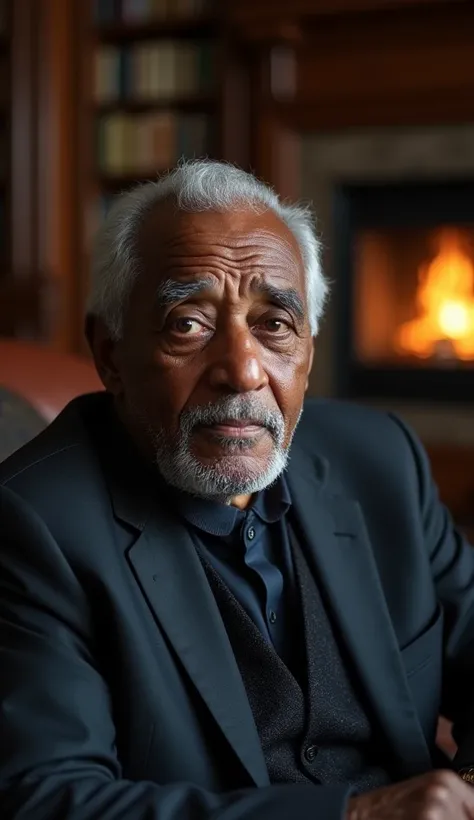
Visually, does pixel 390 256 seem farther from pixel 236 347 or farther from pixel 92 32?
pixel 236 347

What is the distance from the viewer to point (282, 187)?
4.32 m

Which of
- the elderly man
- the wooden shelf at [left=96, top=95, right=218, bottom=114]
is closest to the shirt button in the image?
the elderly man

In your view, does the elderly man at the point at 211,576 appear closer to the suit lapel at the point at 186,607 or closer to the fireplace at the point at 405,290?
the suit lapel at the point at 186,607

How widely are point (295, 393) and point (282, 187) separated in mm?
3117

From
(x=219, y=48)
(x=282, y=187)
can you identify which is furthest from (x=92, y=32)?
(x=282, y=187)

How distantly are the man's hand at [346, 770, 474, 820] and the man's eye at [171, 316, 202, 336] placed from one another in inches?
22.4

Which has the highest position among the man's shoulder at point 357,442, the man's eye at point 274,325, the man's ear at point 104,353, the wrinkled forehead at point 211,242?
the wrinkled forehead at point 211,242

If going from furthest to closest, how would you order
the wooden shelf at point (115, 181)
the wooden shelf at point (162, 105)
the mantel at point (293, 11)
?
the wooden shelf at point (115, 181), the wooden shelf at point (162, 105), the mantel at point (293, 11)

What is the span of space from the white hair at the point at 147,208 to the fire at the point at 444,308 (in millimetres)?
2927

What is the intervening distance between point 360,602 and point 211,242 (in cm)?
53

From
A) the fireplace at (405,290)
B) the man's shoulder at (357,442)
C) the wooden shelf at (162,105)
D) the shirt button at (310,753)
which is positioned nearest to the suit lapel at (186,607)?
the shirt button at (310,753)

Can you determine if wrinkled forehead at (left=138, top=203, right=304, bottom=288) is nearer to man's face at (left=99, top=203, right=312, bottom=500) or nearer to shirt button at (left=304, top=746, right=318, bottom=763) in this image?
man's face at (left=99, top=203, right=312, bottom=500)

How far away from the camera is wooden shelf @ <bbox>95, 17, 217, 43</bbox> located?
14.6ft

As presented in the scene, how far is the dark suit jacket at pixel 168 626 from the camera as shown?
1048 mm
